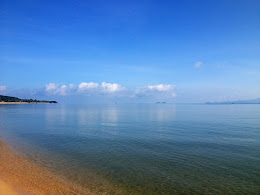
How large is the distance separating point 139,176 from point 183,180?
4.13m

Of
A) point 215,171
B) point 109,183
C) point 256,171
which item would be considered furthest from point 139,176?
point 256,171

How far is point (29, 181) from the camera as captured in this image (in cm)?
1511

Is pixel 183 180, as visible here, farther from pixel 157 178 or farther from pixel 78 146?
pixel 78 146

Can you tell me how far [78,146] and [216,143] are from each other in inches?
918

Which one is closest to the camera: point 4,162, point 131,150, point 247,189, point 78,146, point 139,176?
point 247,189

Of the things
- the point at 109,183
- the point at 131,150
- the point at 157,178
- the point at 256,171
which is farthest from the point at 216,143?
the point at 109,183

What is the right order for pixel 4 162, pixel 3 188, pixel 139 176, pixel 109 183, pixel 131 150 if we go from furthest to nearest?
pixel 131 150 < pixel 4 162 < pixel 139 176 < pixel 109 183 < pixel 3 188

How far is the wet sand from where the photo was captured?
13398mm

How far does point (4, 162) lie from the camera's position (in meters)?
19.6

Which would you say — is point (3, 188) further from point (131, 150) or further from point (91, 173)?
point (131, 150)

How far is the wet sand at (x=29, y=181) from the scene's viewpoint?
44.0ft

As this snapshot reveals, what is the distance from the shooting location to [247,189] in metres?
14.1

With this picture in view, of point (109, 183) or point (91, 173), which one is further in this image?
point (91, 173)

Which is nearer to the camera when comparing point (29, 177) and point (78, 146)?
point (29, 177)
